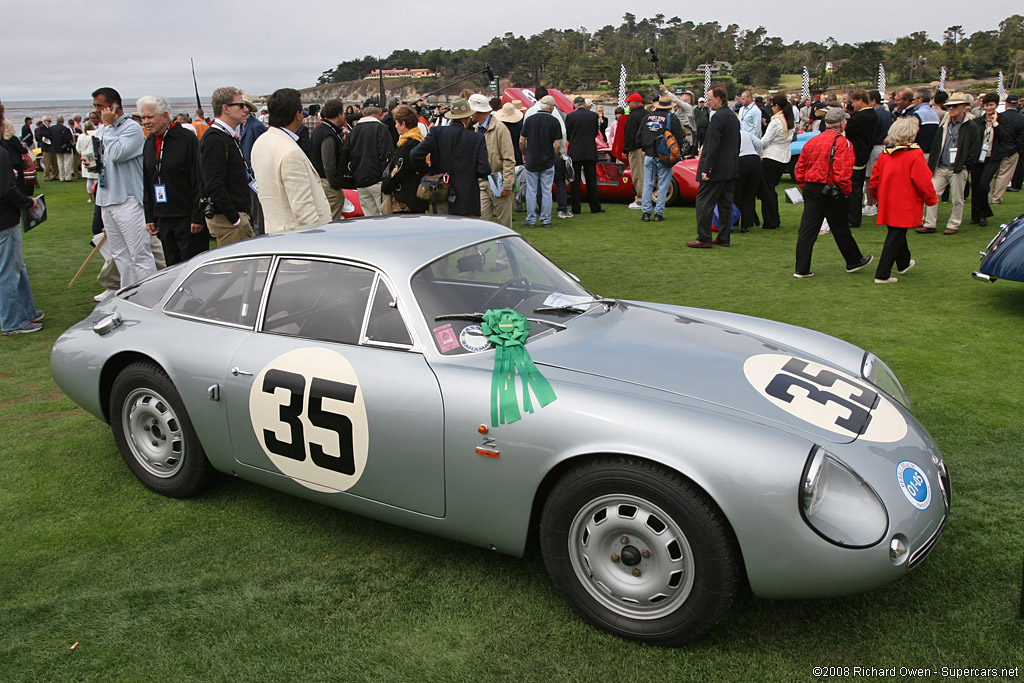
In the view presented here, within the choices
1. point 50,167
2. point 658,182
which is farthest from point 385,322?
point 50,167

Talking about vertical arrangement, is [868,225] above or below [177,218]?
below

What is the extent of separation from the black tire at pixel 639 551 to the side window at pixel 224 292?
1866 mm

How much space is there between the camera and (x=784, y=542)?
2.34 meters

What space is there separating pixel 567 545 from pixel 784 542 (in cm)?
76

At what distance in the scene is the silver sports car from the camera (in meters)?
2.42

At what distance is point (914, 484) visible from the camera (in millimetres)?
2600

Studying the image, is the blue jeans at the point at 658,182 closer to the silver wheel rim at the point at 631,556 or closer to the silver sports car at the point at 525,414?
the silver sports car at the point at 525,414

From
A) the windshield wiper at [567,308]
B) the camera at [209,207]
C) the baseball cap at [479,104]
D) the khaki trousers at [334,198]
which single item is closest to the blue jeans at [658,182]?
the baseball cap at [479,104]

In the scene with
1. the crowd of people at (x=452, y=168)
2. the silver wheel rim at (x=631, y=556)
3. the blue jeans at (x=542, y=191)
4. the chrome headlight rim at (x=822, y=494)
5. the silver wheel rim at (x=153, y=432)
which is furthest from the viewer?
the blue jeans at (x=542, y=191)

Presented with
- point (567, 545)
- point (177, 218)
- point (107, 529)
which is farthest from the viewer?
point (177, 218)

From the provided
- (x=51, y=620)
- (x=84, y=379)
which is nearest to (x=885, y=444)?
(x=51, y=620)

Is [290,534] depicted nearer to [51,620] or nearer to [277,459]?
[277,459]

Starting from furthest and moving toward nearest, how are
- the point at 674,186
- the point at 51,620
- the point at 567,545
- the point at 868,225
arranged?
the point at 674,186 < the point at 868,225 < the point at 51,620 < the point at 567,545

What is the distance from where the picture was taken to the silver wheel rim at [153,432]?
149 inches
